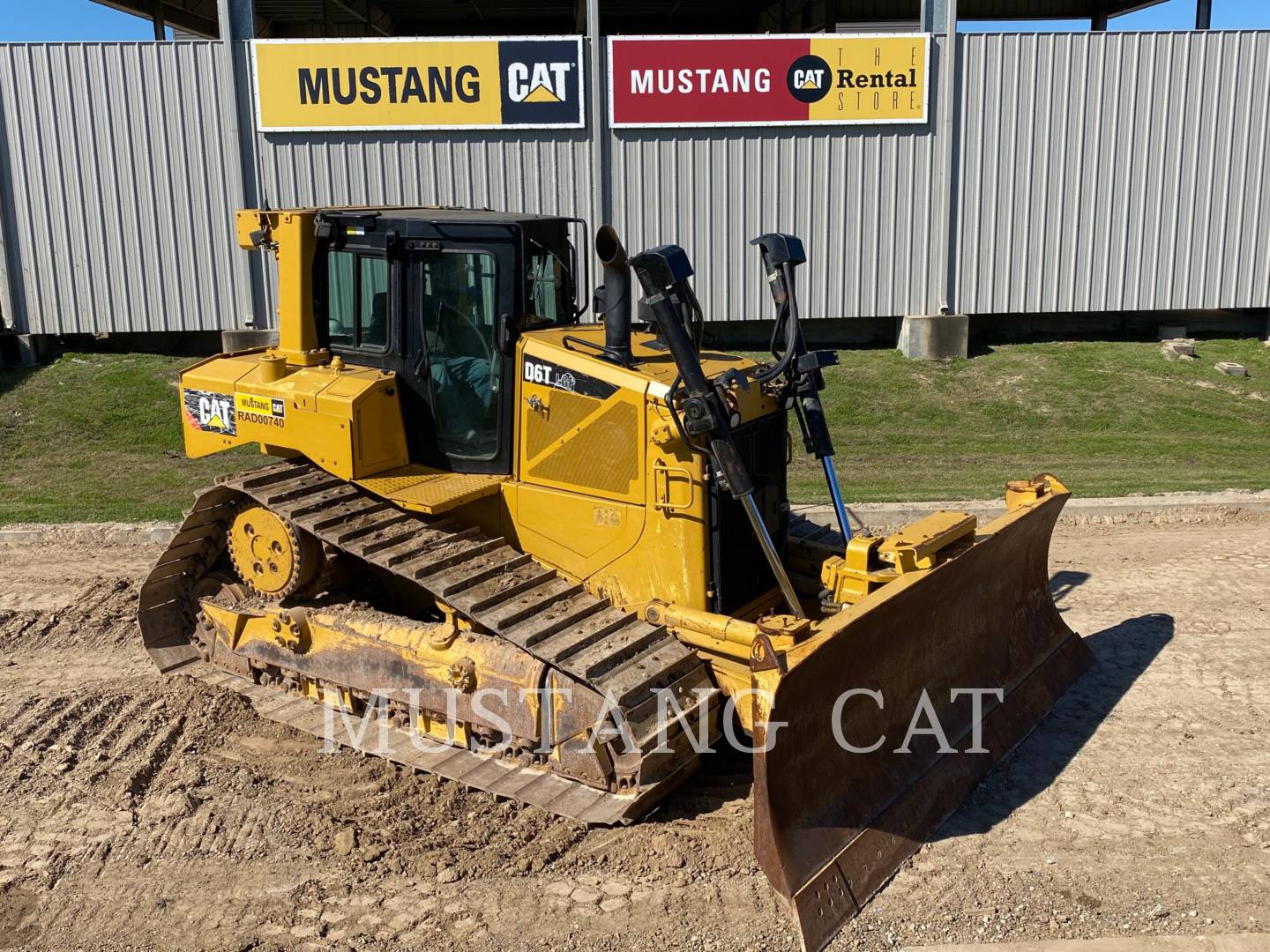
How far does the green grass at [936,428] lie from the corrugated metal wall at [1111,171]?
96cm

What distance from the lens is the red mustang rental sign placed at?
1541 centimetres

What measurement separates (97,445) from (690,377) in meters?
10.5

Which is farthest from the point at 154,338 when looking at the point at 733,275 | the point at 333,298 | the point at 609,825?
the point at 609,825

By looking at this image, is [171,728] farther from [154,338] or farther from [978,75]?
[978,75]

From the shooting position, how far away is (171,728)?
680cm

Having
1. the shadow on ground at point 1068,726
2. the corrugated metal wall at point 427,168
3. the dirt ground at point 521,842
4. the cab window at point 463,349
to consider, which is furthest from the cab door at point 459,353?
the corrugated metal wall at point 427,168

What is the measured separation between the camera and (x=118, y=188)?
15.6 m

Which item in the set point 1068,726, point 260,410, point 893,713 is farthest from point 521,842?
point 1068,726

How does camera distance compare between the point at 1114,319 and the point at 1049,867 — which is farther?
the point at 1114,319

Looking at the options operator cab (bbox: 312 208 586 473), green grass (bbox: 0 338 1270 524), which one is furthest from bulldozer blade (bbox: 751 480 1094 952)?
green grass (bbox: 0 338 1270 524)

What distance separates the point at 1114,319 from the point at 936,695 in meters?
13.0

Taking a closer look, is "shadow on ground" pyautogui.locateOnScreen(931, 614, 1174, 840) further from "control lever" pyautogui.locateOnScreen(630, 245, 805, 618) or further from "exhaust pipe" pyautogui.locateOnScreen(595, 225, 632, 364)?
"exhaust pipe" pyautogui.locateOnScreen(595, 225, 632, 364)

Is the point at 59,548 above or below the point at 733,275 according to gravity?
below

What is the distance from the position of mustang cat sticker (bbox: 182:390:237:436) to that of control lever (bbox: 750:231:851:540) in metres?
3.53
